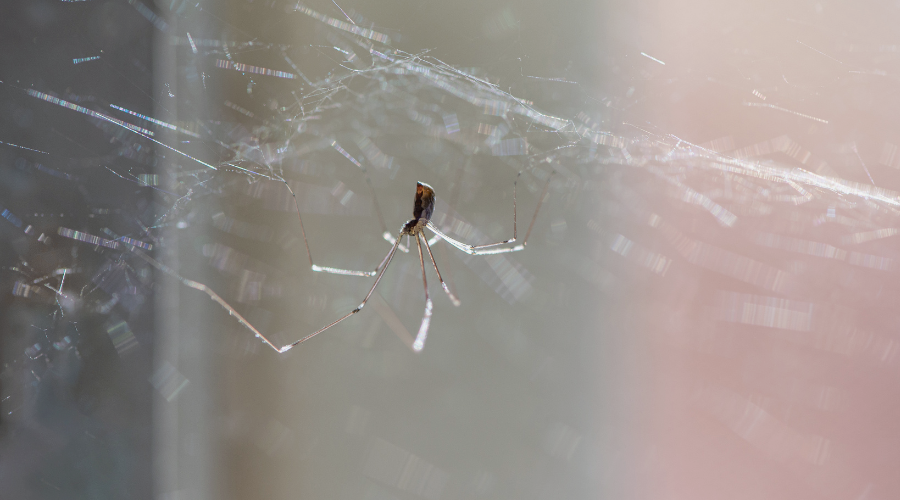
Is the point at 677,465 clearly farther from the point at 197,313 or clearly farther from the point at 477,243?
the point at 197,313

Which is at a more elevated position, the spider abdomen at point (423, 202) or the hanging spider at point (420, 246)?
the spider abdomen at point (423, 202)

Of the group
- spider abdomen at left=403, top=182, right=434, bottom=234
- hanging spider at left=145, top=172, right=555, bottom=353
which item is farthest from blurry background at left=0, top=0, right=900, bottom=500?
spider abdomen at left=403, top=182, right=434, bottom=234

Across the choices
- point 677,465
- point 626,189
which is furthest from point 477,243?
point 677,465

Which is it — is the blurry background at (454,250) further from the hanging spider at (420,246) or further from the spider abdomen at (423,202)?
the spider abdomen at (423,202)

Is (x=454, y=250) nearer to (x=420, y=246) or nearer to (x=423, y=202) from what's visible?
(x=420, y=246)

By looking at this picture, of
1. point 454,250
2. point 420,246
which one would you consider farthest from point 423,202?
point 454,250

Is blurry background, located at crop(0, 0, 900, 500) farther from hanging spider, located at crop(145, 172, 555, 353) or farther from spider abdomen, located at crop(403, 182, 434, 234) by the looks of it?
spider abdomen, located at crop(403, 182, 434, 234)

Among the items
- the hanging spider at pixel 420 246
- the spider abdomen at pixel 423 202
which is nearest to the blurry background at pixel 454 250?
the hanging spider at pixel 420 246

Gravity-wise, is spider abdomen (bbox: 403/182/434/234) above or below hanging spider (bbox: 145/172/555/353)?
above
